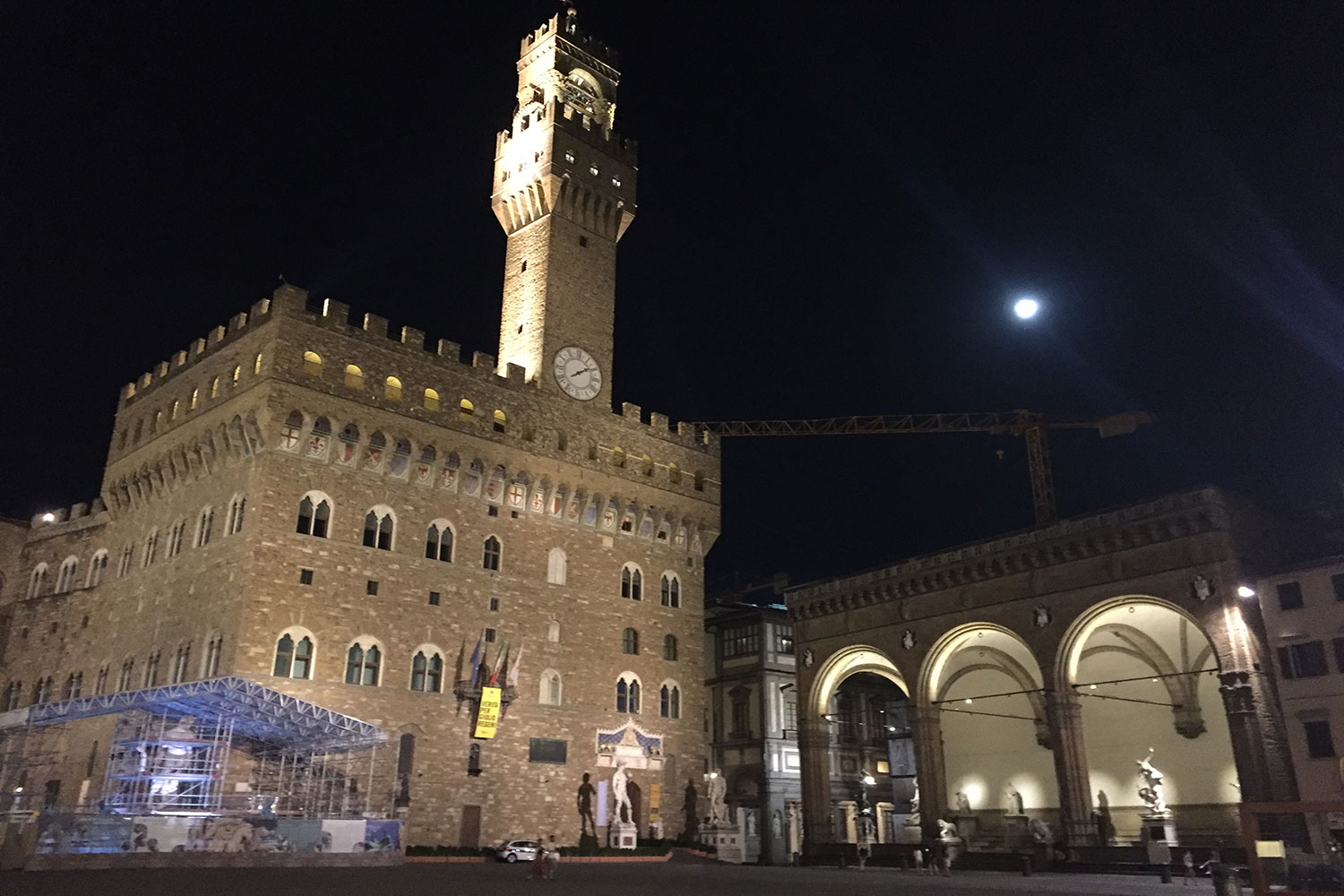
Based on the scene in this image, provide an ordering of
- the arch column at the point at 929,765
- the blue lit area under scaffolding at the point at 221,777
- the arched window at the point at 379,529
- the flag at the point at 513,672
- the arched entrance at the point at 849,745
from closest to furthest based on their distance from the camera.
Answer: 1. the blue lit area under scaffolding at the point at 221,777
2. the arched window at the point at 379,529
3. the flag at the point at 513,672
4. the arch column at the point at 929,765
5. the arched entrance at the point at 849,745

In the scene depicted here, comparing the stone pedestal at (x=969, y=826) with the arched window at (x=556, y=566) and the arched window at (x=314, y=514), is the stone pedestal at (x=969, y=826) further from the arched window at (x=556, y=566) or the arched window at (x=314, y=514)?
the arched window at (x=314, y=514)

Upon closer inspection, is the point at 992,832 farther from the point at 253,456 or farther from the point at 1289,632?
the point at 253,456

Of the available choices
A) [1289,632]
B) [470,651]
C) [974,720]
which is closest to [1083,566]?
[1289,632]

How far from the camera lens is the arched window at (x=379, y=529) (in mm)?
29688

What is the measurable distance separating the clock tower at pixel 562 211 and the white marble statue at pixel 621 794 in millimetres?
13197

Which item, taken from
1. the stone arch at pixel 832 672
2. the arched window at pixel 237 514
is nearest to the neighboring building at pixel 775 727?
the stone arch at pixel 832 672

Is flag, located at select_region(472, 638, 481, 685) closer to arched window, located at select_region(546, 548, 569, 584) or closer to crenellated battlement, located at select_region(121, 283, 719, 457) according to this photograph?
arched window, located at select_region(546, 548, 569, 584)

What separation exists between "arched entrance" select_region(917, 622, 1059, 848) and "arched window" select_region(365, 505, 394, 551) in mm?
18496

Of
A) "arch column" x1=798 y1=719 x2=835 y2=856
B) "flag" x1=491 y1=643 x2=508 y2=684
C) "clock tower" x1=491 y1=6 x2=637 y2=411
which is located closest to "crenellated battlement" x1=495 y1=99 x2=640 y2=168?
"clock tower" x1=491 y1=6 x2=637 y2=411

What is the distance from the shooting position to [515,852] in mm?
28172

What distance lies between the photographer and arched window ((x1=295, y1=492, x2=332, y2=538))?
2827 cm

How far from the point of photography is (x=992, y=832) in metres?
37.5

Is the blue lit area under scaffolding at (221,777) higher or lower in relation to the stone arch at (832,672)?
lower

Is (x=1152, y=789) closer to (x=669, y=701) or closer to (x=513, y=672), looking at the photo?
(x=669, y=701)
